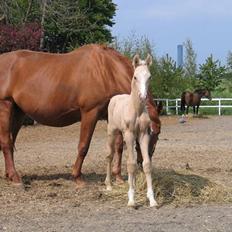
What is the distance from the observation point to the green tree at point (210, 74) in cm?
5329

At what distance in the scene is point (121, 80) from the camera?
9.26 meters

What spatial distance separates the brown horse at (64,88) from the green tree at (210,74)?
145ft

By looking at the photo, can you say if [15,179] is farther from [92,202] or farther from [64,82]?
[92,202]

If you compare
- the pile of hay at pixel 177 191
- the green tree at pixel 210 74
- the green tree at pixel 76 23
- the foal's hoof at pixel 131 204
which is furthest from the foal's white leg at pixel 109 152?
the green tree at pixel 210 74

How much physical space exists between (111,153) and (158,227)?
245cm

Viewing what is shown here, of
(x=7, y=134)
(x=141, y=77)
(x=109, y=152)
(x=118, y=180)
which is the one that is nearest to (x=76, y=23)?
(x=7, y=134)

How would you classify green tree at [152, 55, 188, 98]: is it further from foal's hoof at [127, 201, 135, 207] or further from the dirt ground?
foal's hoof at [127, 201, 135, 207]

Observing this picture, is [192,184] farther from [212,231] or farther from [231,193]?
[212,231]

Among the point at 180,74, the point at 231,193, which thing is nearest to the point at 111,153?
A: the point at 231,193

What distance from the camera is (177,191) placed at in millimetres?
8297

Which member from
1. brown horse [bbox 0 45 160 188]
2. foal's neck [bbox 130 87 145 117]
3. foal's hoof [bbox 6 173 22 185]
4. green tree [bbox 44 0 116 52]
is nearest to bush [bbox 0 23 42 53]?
green tree [bbox 44 0 116 52]

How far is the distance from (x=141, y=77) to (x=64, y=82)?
2.30 metres

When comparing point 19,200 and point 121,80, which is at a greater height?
point 121,80

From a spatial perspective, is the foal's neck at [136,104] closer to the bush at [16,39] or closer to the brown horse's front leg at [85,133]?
the brown horse's front leg at [85,133]
